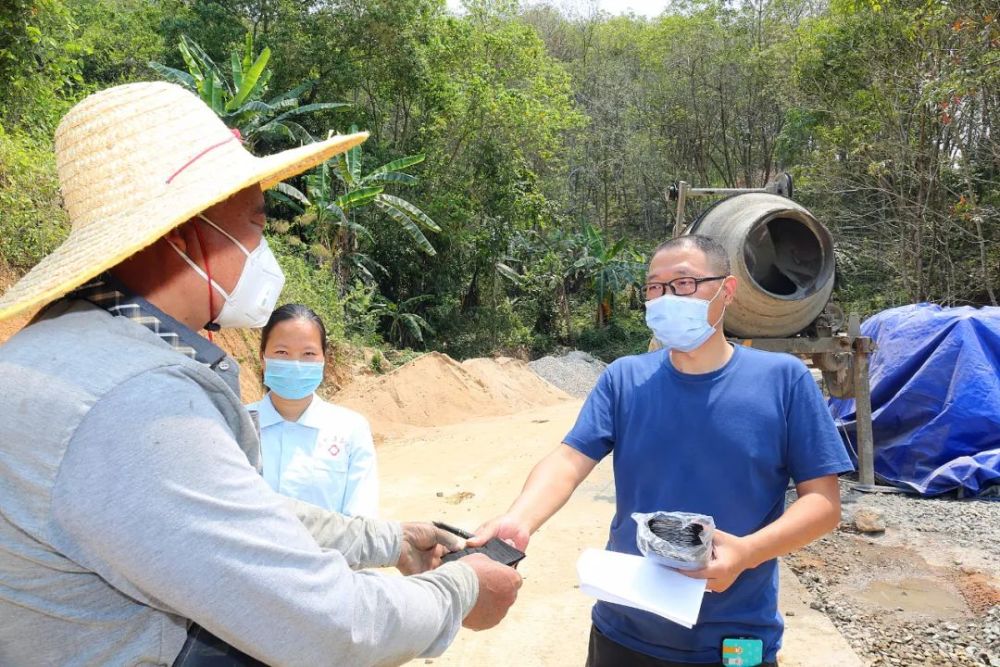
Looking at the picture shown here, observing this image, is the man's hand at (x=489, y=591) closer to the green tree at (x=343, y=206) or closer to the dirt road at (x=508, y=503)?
the dirt road at (x=508, y=503)

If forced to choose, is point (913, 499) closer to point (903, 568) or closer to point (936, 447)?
point (936, 447)

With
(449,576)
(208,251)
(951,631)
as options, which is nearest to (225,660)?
(449,576)

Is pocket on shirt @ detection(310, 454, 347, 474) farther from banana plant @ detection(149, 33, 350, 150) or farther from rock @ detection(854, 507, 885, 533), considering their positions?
banana plant @ detection(149, 33, 350, 150)

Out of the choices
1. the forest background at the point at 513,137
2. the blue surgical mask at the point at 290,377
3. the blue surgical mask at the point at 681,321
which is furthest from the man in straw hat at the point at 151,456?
the forest background at the point at 513,137

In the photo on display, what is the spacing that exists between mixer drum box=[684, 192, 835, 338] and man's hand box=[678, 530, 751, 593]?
14.1 feet

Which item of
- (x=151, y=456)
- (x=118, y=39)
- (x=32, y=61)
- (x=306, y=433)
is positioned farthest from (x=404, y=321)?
(x=151, y=456)

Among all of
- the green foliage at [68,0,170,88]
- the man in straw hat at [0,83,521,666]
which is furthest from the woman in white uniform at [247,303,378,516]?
the green foliage at [68,0,170,88]

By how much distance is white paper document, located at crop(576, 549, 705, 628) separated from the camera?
188 centimetres

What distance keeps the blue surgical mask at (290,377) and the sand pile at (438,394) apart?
341 inches

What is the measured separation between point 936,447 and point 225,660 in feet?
24.9

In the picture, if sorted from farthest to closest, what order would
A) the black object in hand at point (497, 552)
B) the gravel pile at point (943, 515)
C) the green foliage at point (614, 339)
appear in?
the green foliage at point (614, 339), the gravel pile at point (943, 515), the black object in hand at point (497, 552)

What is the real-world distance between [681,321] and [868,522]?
4.57m

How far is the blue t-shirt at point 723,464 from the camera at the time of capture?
7.32 ft

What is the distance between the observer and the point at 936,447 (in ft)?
24.0
